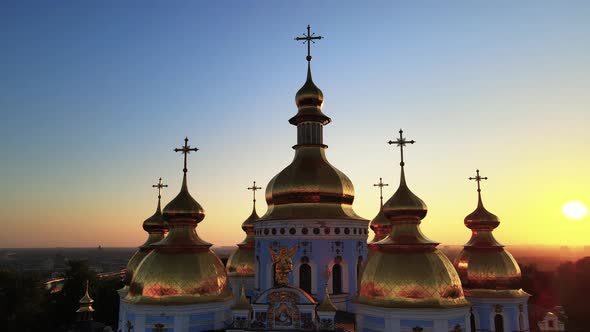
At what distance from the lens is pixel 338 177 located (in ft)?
79.9

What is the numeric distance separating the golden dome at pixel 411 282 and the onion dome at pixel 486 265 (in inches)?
244

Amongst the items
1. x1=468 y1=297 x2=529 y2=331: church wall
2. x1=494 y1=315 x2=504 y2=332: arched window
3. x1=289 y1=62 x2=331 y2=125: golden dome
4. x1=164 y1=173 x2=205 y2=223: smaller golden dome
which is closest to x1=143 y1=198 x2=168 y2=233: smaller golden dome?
x1=164 y1=173 x2=205 y2=223: smaller golden dome

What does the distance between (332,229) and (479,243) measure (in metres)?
9.52

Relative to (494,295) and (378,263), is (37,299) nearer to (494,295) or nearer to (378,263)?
(378,263)

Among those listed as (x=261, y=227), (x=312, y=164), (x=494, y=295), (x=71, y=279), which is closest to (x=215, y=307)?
(x=261, y=227)

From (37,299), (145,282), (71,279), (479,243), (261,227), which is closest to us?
(145,282)

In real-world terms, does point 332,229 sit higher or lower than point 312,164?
lower

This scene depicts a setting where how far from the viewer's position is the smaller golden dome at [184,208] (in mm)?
23078

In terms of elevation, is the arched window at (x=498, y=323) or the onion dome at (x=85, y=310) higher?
the arched window at (x=498, y=323)

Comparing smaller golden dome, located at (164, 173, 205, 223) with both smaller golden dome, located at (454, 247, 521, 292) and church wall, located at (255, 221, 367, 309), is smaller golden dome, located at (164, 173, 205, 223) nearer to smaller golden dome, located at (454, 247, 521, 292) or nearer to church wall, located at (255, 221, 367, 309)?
church wall, located at (255, 221, 367, 309)

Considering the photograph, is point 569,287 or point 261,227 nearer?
point 261,227

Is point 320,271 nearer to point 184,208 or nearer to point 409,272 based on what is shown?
point 409,272

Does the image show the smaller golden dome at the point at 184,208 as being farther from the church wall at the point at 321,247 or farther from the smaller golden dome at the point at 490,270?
the smaller golden dome at the point at 490,270

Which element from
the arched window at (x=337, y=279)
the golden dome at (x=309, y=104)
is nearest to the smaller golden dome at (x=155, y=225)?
the golden dome at (x=309, y=104)
